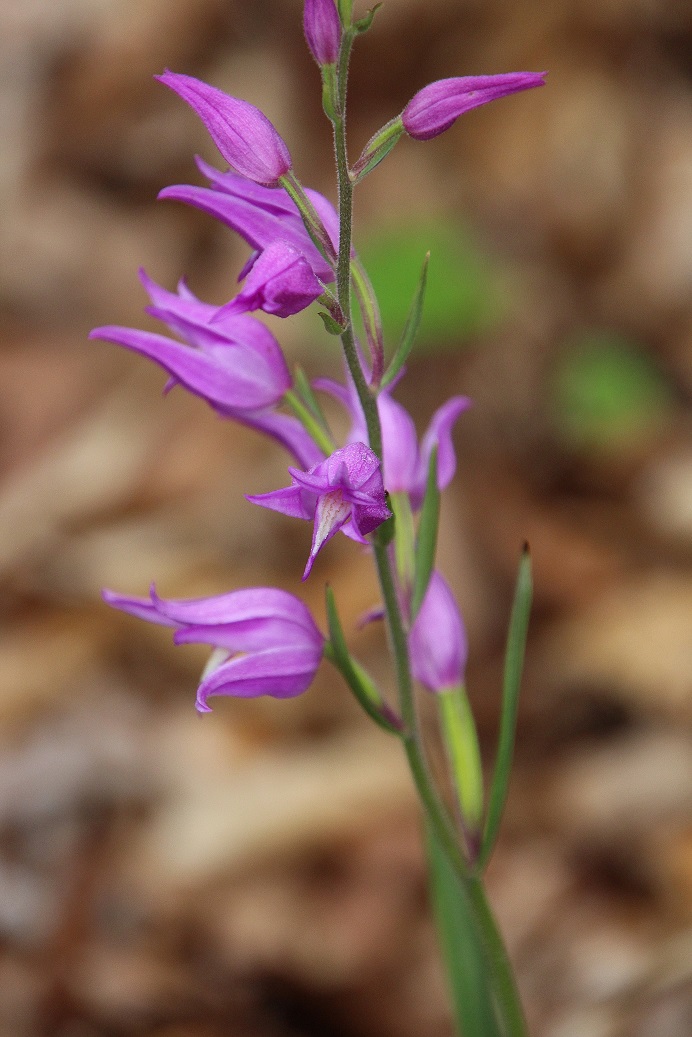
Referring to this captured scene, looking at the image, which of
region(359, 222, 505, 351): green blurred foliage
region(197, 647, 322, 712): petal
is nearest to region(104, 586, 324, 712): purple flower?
region(197, 647, 322, 712): petal

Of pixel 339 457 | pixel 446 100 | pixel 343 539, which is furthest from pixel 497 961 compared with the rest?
pixel 343 539

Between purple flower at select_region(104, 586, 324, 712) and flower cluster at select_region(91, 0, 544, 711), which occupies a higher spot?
flower cluster at select_region(91, 0, 544, 711)

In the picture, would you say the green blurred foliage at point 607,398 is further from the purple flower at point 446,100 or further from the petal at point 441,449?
the purple flower at point 446,100

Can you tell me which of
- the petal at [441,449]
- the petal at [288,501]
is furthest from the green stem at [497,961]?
the petal at [288,501]

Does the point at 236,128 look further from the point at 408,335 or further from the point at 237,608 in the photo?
the point at 237,608

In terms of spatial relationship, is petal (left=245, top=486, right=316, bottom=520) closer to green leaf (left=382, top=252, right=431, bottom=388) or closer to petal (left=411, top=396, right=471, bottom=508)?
green leaf (left=382, top=252, right=431, bottom=388)

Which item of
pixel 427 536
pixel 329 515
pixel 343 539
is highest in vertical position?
pixel 329 515

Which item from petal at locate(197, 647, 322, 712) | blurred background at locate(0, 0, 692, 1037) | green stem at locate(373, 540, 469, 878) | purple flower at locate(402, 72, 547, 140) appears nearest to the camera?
purple flower at locate(402, 72, 547, 140)
